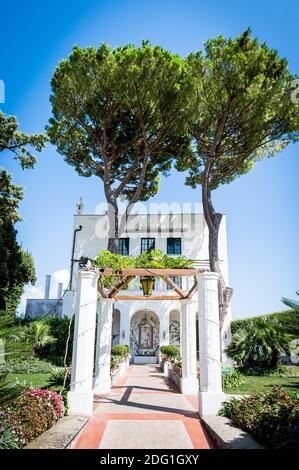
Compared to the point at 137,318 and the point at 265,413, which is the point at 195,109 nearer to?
the point at 265,413

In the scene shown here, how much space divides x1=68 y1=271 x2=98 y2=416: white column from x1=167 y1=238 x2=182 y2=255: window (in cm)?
1613

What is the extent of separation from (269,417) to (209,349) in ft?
7.11

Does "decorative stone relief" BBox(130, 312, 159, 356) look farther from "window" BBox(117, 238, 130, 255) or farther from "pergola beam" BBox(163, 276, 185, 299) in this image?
"pergola beam" BBox(163, 276, 185, 299)

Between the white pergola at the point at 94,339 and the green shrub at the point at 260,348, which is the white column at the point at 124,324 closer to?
the green shrub at the point at 260,348

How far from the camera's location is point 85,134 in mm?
15125

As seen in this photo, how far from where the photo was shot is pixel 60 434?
4586 mm

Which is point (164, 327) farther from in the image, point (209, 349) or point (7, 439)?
point (7, 439)

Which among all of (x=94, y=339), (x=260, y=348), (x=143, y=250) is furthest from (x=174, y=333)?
(x=94, y=339)

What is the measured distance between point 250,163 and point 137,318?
13472mm

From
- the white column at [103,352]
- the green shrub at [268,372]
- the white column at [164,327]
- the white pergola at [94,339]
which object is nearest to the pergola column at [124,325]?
the white column at [164,327]

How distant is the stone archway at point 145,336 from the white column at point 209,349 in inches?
632

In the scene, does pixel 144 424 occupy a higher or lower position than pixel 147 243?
lower

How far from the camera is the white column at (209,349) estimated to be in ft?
21.2

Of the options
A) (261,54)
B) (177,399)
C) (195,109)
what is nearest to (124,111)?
(195,109)
